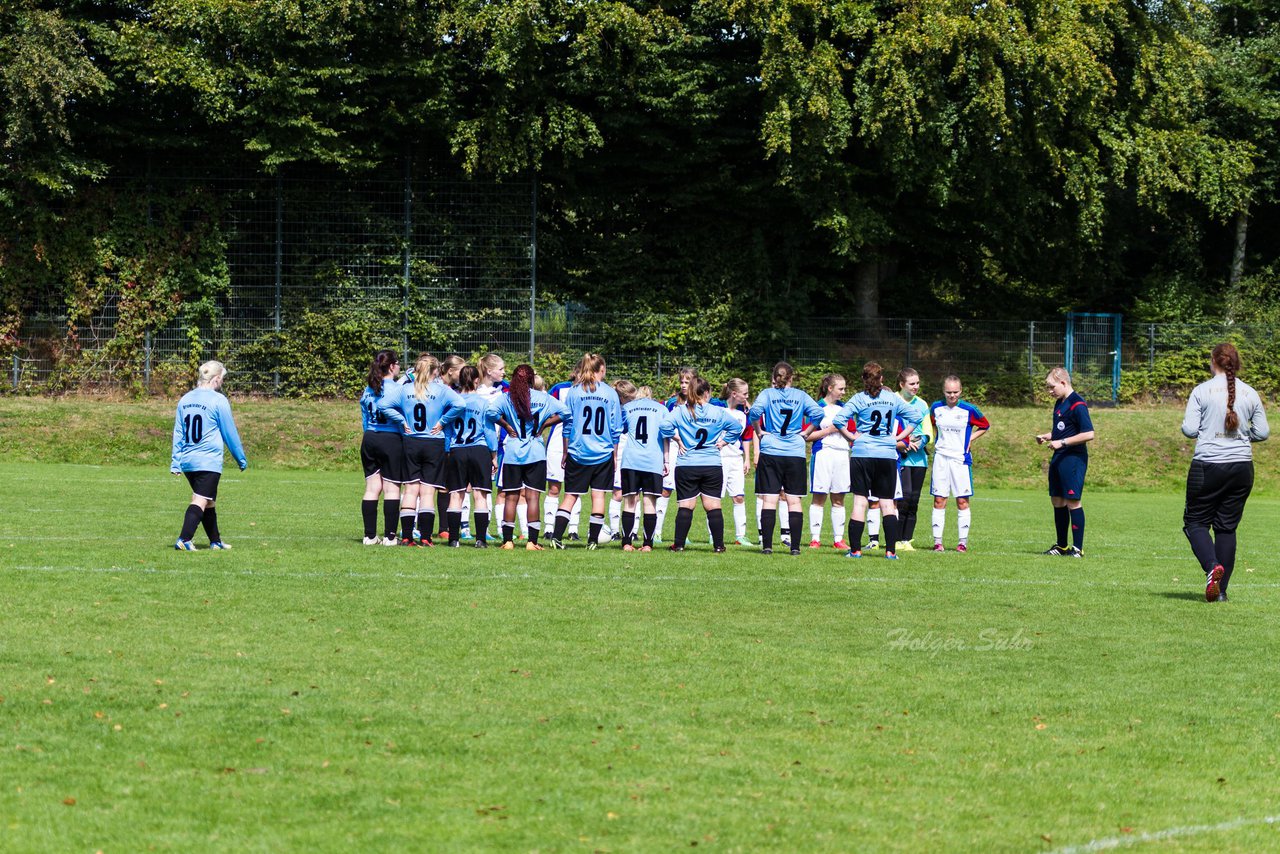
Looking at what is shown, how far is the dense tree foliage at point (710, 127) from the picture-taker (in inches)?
1299

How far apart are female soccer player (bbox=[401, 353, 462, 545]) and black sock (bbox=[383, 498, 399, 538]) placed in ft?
0.45

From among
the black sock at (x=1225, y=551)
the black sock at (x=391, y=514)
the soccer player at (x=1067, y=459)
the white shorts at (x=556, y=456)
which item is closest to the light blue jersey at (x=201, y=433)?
the black sock at (x=391, y=514)

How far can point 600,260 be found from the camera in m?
38.1

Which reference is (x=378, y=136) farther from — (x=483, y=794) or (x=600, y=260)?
(x=483, y=794)

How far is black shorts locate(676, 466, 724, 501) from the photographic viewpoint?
48.5ft

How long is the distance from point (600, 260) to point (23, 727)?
32.0 meters

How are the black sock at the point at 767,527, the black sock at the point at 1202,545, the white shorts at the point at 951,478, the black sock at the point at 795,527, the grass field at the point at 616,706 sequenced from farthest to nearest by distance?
the white shorts at the point at 951,478, the black sock at the point at 795,527, the black sock at the point at 767,527, the black sock at the point at 1202,545, the grass field at the point at 616,706

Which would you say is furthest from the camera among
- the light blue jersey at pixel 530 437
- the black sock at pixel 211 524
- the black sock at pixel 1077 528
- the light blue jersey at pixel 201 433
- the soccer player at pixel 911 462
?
the soccer player at pixel 911 462

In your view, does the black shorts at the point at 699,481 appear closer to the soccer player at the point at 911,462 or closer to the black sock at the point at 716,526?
the black sock at the point at 716,526

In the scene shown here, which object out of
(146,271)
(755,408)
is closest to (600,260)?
(146,271)

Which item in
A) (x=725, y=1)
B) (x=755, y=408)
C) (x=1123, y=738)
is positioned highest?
(x=725, y=1)

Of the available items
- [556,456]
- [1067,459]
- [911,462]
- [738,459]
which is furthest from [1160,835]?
[556,456]

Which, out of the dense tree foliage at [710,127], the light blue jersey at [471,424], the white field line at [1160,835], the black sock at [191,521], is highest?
the dense tree foliage at [710,127]

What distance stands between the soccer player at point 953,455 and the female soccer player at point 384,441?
19.7ft
